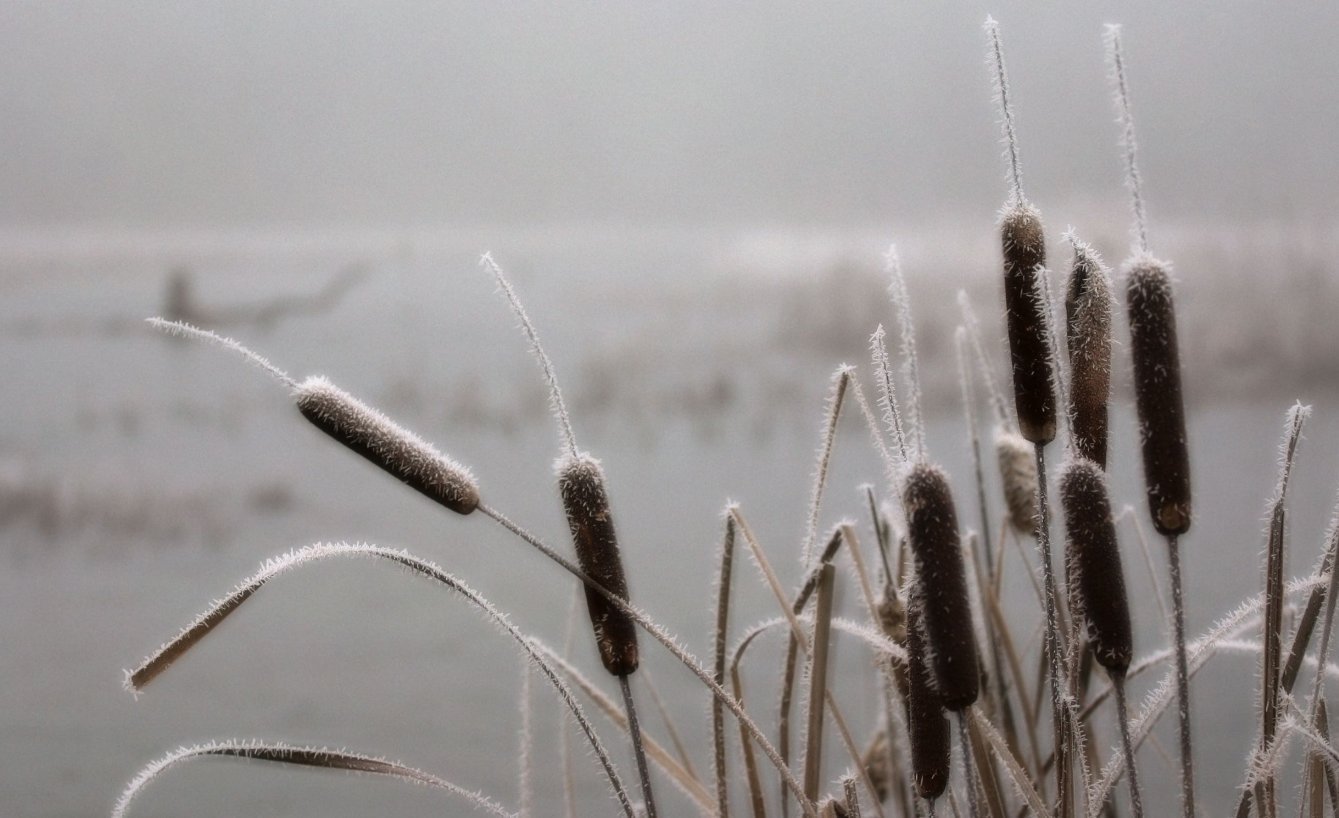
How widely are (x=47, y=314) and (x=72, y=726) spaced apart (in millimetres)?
434

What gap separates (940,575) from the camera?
41 centimetres

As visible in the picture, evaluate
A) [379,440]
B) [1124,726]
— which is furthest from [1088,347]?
[379,440]

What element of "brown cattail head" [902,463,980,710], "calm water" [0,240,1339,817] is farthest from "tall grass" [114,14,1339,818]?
"calm water" [0,240,1339,817]

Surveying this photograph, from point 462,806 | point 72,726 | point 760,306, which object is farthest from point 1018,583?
point 72,726

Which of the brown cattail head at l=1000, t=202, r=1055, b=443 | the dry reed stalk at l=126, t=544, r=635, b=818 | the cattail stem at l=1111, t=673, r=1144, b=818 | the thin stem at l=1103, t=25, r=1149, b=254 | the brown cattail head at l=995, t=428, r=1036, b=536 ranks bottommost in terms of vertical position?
the cattail stem at l=1111, t=673, r=1144, b=818

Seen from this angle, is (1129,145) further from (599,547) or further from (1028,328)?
(599,547)

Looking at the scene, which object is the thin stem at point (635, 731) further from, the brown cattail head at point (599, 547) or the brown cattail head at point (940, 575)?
the brown cattail head at point (940, 575)

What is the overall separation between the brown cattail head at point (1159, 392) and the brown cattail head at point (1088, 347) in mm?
54

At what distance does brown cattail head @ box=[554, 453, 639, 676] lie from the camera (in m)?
0.48

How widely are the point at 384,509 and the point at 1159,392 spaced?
1.05 m

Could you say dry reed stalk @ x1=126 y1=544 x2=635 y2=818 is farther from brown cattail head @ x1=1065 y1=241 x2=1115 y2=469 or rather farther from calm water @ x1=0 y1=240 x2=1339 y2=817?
calm water @ x1=0 y1=240 x2=1339 y2=817

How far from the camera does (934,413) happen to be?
1.43 m

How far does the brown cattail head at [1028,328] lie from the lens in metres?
0.46

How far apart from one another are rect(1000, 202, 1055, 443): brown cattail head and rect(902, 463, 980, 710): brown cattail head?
7 cm
